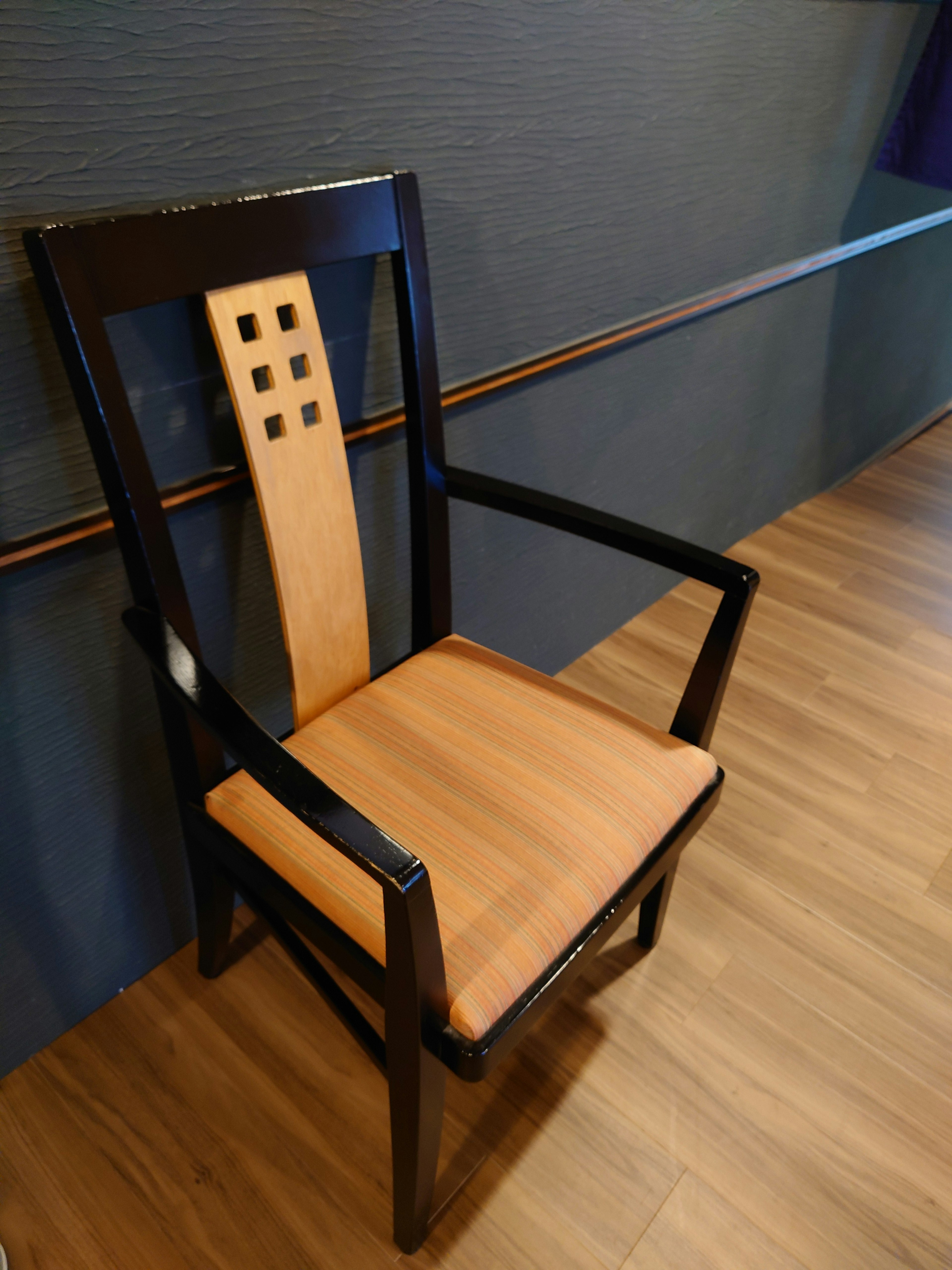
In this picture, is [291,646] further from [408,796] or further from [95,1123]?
[95,1123]

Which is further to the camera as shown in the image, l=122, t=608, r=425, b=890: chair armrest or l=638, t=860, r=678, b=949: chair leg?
l=638, t=860, r=678, b=949: chair leg

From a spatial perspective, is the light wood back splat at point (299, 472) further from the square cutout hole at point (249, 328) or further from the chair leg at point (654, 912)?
the chair leg at point (654, 912)

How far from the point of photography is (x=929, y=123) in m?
1.91

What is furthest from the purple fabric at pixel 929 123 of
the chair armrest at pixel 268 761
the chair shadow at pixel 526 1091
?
the chair armrest at pixel 268 761

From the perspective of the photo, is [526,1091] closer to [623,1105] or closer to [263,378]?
[623,1105]

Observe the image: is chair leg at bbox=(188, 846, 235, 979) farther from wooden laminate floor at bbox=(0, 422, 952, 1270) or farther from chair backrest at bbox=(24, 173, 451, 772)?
chair backrest at bbox=(24, 173, 451, 772)

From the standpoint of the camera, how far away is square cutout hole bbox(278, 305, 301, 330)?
3.05 ft

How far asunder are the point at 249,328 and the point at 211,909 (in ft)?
2.51

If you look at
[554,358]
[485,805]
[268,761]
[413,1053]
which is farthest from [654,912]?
[554,358]

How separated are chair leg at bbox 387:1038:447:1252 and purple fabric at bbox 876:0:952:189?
214cm

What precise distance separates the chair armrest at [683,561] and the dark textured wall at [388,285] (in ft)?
0.72

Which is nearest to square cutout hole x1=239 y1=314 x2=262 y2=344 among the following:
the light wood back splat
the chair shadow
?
the light wood back splat

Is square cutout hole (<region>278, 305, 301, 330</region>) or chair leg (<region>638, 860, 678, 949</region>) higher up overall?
square cutout hole (<region>278, 305, 301, 330</region>)

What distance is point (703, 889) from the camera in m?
1.44
